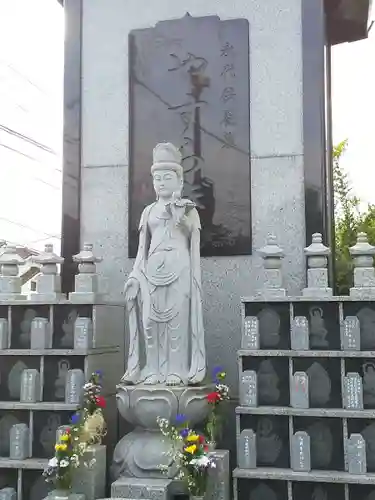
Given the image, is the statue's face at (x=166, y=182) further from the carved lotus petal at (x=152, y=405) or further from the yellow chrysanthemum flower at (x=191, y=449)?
the yellow chrysanthemum flower at (x=191, y=449)

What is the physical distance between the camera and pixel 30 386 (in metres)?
4.69

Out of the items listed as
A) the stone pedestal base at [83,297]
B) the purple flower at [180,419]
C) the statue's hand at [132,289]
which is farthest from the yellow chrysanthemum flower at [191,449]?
the stone pedestal base at [83,297]

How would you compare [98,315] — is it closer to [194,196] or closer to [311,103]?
[194,196]

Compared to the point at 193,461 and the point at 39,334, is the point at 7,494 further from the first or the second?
the point at 193,461

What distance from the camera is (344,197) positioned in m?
9.15

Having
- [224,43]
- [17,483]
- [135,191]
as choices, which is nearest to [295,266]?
[135,191]

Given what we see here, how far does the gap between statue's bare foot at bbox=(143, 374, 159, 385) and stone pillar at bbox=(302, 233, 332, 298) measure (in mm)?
1164

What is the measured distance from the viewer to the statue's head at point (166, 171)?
465 cm

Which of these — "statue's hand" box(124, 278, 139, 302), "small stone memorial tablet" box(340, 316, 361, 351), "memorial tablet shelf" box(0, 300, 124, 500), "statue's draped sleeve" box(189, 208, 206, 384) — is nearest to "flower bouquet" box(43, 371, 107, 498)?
"memorial tablet shelf" box(0, 300, 124, 500)

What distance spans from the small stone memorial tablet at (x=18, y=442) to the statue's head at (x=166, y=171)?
192 cm

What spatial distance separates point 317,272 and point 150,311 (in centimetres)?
119

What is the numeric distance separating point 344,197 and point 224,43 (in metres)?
4.24

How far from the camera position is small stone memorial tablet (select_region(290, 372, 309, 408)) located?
4348 millimetres

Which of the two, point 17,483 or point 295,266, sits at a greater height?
point 295,266
